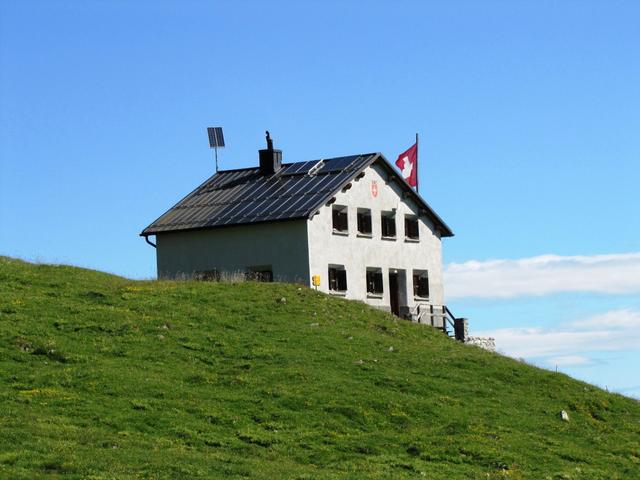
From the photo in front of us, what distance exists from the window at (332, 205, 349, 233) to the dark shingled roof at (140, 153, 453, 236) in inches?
51.3

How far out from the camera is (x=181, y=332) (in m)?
45.2

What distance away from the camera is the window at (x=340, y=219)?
66225mm

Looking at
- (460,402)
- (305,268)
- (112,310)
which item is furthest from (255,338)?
(305,268)

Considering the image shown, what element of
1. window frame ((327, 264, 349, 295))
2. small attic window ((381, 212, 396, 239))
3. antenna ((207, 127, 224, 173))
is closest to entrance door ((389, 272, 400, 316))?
small attic window ((381, 212, 396, 239))

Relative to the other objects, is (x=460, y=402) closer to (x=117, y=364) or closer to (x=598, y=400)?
(x=598, y=400)

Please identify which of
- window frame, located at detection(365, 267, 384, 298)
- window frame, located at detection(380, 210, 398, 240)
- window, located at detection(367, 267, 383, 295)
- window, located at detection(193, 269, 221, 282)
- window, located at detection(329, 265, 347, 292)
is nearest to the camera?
window, located at detection(329, 265, 347, 292)

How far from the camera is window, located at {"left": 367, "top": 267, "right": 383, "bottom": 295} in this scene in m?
67.8

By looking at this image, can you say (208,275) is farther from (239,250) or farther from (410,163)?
(410,163)

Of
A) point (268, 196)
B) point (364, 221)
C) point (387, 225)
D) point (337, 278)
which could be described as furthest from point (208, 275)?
point (387, 225)

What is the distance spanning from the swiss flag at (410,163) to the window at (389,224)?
18.8ft

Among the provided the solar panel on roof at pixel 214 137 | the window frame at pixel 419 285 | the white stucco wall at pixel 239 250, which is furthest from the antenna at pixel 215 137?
the window frame at pixel 419 285

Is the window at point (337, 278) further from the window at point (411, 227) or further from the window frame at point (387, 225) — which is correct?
the window at point (411, 227)

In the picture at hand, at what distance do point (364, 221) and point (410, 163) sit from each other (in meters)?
8.85

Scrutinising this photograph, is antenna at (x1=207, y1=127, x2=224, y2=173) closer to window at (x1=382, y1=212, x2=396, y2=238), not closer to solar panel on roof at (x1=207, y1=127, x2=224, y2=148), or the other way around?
solar panel on roof at (x1=207, y1=127, x2=224, y2=148)
